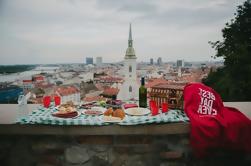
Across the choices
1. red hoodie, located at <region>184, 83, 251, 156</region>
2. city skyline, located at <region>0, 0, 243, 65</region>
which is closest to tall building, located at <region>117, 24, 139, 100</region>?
city skyline, located at <region>0, 0, 243, 65</region>

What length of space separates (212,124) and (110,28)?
2.82m

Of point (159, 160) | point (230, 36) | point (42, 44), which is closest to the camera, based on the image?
point (159, 160)

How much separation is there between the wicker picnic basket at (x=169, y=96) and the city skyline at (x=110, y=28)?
1.62 m

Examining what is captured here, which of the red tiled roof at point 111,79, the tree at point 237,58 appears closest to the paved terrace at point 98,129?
the red tiled roof at point 111,79

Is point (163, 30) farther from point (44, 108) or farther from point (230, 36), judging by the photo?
point (230, 36)

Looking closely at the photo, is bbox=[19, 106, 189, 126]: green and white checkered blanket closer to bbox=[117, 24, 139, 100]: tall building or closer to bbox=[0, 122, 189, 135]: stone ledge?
bbox=[0, 122, 189, 135]: stone ledge

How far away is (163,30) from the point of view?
3.85 m

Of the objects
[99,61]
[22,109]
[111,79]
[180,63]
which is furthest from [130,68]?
[22,109]

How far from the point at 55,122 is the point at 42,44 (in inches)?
109

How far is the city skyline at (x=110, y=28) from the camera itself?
10.9 feet

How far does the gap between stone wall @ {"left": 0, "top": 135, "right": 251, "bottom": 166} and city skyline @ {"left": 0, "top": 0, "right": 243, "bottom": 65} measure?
5.97ft

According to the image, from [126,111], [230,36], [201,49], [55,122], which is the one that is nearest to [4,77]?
[55,122]

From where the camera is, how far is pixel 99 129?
1356 mm

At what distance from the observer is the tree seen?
22.0ft
